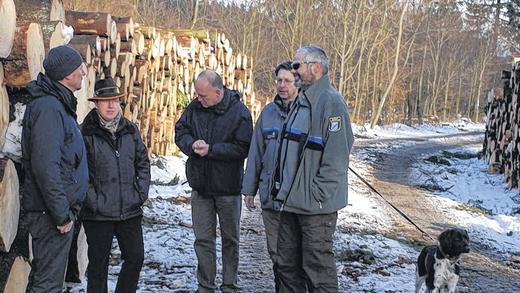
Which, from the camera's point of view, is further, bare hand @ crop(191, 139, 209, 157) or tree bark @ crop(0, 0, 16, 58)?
bare hand @ crop(191, 139, 209, 157)

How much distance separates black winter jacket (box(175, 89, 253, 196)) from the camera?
4890 millimetres

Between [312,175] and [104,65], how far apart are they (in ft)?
16.4

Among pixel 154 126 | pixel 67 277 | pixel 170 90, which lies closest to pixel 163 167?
pixel 154 126

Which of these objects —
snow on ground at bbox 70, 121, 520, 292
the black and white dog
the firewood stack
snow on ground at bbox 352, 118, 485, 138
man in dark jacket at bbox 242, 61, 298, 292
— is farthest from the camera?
snow on ground at bbox 352, 118, 485, 138

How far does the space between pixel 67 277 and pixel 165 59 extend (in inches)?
286

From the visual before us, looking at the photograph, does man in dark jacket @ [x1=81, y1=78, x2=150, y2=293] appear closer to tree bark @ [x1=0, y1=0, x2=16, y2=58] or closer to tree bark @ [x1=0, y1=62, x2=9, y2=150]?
tree bark @ [x1=0, y1=62, x2=9, y2=150]

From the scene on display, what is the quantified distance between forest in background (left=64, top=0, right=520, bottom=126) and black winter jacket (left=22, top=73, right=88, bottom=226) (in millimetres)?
15547

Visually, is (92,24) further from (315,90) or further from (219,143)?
(315,90)

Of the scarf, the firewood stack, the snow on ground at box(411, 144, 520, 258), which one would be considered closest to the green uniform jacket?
the scarf

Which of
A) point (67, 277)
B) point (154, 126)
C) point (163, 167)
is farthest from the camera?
point (154, 126)

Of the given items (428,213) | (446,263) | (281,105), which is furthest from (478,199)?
(281,105)

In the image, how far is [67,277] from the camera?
504 centimetres

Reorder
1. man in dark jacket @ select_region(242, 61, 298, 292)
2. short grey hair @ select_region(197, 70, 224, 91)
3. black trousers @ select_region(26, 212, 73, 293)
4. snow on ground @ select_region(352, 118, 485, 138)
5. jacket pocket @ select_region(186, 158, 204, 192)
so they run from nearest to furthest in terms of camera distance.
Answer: black trousers @ select_region(26, 212, 73, 293), man in dark jacket @ select_region(242, 61, 298, 292), short grey hair @ select_region(197, 70, 224, 91), jacket pocket @ select_region(186, 158, 204, 192), snow on ground @ select_region(352, 118, 485, 138)

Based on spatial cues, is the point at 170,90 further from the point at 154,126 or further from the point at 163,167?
the point at 163,167
